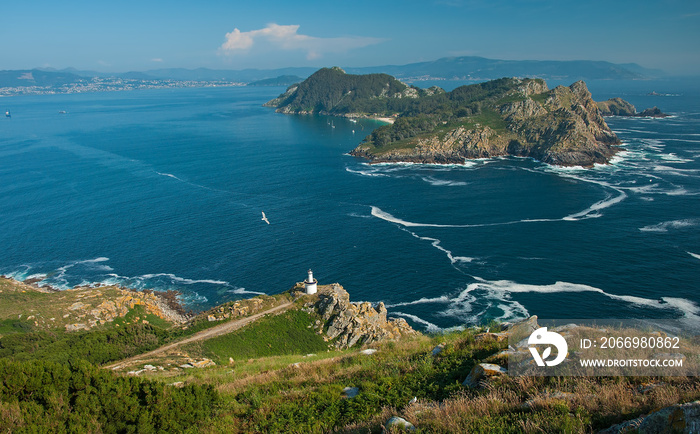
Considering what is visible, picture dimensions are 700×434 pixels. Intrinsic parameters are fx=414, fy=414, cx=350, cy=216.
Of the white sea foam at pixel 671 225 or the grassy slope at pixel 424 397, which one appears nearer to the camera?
the grassy slope at pixel 424 397

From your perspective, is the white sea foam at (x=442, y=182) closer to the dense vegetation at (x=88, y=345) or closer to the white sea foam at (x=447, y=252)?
the white sea foam at (x=447, y=252)

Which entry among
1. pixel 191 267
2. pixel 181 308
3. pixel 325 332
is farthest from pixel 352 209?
pixel 325 332

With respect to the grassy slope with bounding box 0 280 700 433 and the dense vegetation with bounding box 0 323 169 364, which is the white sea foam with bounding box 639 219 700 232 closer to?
the grassy slope with bounding box 0 280 700 433

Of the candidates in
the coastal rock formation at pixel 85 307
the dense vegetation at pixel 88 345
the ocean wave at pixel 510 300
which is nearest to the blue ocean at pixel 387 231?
the ocean wave at pixel 510 300

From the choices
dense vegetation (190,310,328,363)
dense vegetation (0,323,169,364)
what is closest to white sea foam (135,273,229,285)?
dense vegetation (0,323,169,364)

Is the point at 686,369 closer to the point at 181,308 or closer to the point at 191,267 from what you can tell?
the point at 181,308

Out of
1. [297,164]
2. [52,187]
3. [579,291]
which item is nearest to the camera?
[579,291]
